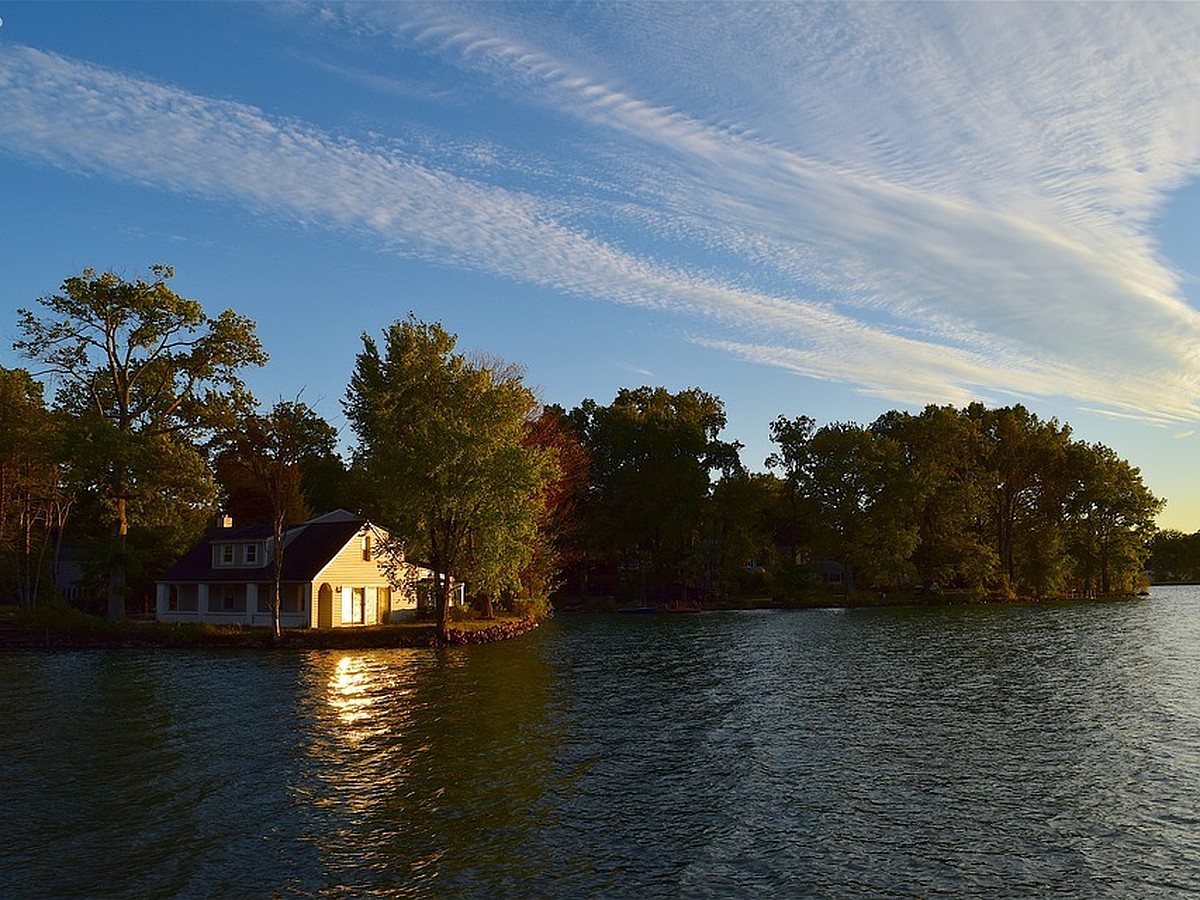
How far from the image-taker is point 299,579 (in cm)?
6000

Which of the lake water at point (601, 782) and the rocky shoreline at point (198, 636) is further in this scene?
the rocky shoreline at point (198, 636)

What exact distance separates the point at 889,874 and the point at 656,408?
102687 mm

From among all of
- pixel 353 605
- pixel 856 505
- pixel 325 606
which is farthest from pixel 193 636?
pixel 856 505

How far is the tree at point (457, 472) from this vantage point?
5694 centimetres

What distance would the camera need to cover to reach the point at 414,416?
61.6 m

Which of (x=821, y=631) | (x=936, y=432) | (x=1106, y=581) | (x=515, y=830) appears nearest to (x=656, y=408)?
(x=936, y=432)

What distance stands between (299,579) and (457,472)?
41.0 feet

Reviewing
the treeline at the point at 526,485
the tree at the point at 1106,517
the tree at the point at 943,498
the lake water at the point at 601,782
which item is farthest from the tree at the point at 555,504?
the tree at the point at 1106,517

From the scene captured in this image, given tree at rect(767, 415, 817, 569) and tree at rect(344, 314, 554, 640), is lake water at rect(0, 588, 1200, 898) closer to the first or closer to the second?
tree at rect(344, 314, 554, 640)

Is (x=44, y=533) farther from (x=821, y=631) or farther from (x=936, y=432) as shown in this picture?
(x=936, y=432)

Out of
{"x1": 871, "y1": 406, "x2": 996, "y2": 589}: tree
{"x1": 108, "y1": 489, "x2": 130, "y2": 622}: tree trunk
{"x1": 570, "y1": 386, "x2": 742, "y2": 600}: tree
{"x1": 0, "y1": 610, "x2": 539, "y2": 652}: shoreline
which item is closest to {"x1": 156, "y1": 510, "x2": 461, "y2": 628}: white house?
{"x1": 0, "y1": 610, "x2": 539, "y2": 652}: shoreline

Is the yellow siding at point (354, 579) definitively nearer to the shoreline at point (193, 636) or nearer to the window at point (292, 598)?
the window at point (292, 598)

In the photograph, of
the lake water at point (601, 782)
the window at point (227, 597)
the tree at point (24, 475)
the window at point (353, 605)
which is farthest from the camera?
the tree at point (24, 475)

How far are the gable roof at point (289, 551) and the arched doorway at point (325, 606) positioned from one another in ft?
6.66
